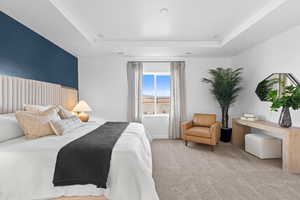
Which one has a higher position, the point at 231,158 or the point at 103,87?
the point at 103,87

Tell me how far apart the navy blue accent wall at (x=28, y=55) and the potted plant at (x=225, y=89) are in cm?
391

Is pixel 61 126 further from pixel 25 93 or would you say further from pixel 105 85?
pixel 105 85

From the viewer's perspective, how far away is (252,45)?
3982mm

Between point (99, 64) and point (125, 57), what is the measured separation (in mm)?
786

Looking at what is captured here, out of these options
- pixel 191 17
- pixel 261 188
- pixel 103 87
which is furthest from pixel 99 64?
pixel 261 188

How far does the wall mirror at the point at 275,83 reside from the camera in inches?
119

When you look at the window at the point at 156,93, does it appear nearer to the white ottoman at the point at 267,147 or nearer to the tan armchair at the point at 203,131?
the tan armchair at the point at 203,131

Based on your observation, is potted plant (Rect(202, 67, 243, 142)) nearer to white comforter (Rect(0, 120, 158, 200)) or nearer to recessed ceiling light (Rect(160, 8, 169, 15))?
recessed ceiling light (Rect(160, 8, 169, 15))

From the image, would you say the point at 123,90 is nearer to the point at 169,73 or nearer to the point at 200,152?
the point at 169,73

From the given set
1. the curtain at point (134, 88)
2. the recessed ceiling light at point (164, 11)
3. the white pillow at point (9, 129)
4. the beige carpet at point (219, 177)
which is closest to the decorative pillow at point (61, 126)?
the white pillow at point (9, 129)

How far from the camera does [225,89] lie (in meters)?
4.42

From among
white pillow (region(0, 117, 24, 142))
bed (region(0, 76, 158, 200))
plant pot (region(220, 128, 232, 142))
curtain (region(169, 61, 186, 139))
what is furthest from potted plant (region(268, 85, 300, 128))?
white pillow (region(0, 117, 24, 142))

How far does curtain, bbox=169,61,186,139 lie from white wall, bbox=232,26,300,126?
156 cm

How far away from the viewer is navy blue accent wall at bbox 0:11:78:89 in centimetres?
245
